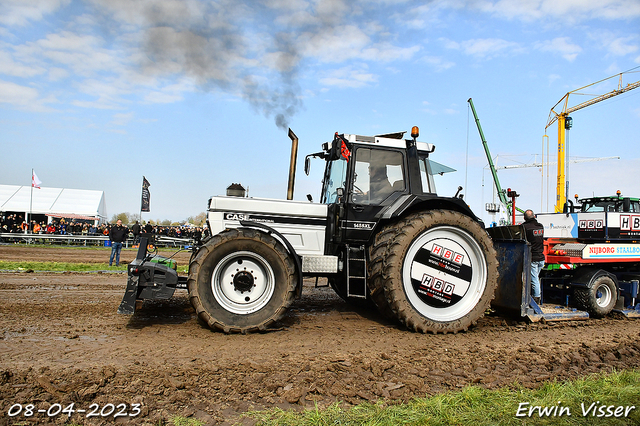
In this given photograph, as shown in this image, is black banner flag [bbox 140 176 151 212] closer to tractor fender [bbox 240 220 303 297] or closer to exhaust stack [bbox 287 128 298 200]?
exhaust stack [bbox 287 128 298 200]

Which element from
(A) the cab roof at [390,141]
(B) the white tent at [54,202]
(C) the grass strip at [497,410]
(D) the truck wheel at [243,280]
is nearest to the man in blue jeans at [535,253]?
(A) the cab roof at [390,141]

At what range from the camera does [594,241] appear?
8555 mm

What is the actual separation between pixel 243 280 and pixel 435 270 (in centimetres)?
262

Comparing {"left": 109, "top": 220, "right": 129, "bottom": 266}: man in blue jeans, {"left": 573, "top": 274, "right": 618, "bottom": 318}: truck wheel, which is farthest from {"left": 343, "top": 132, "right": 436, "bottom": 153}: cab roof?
{"left": 109, "top": 220, "right": 129, "bottom": 266}: man in blue jeans

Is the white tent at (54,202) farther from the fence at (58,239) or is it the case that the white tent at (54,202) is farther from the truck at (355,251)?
the truck at (355,251)

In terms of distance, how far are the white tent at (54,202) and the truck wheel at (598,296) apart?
37935mm

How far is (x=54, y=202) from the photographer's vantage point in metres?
37.6

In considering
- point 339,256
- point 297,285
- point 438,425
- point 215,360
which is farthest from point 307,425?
point 339,256

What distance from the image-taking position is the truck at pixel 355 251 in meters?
5.27

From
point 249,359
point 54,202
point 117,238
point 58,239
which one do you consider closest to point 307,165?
point 249,359

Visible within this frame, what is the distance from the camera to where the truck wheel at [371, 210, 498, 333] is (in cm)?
550

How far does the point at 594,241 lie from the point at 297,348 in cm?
704

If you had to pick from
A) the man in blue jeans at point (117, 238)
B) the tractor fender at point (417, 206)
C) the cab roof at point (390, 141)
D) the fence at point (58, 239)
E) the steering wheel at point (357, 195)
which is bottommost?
the fence at point (58, 239)

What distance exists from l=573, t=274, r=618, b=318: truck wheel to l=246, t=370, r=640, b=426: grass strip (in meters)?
3.78
